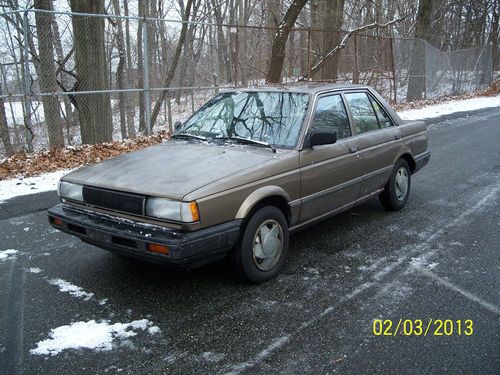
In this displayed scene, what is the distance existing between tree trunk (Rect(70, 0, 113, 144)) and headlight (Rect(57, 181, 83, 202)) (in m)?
6.74

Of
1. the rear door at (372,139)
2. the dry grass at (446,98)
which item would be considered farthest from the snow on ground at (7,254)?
the dry grass at (446,98)

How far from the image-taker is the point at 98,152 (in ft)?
28.4

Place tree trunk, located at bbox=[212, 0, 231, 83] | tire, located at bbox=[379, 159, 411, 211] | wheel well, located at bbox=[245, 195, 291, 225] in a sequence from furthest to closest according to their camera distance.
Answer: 1. tree trunk, located at bbox=[212, 0, 231, 83]
2. tire, located at bbox=[379, 159, 411, 211]
3. wheel well, located at bbox=[245, 195, 291, 225]

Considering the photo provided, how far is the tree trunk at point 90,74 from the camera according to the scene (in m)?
10.3

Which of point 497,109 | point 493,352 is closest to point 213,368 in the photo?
point 493,352

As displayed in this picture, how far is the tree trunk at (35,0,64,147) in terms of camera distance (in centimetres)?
945

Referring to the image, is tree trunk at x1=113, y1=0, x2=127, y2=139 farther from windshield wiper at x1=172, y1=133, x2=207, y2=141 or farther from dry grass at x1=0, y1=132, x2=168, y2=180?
windshield wiper at x1=172, y1=133, x2=207, y2=141

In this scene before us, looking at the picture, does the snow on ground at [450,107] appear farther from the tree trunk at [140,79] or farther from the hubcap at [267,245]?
the hubcap at [267,245]

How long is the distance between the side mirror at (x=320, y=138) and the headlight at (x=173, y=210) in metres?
1.42

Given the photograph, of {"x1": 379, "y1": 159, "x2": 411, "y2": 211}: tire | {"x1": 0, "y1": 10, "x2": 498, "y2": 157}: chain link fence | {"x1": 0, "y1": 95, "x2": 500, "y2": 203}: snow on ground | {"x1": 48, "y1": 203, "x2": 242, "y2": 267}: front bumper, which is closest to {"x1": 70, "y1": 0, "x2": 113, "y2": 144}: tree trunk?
{"x1": 0, "y1": 10, "x2": 498, "y2": 157}: chain link fence

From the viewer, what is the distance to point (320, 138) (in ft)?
13.4

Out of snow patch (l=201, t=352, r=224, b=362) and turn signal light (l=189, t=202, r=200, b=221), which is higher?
turn signal light (l=189, t=202, r=200, b=221)

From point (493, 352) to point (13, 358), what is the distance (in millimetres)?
2963
